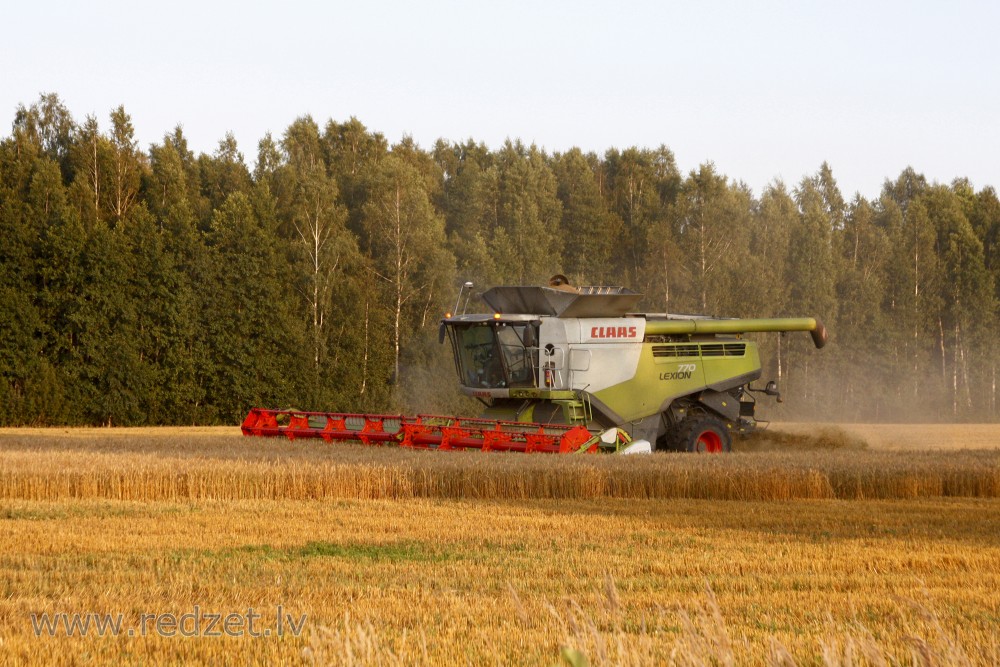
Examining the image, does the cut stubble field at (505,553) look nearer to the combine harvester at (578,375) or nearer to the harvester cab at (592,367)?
the combine harvester at (578,375)

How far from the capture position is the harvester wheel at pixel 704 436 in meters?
17.6

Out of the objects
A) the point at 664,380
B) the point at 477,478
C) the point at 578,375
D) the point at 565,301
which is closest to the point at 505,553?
the point at 477,478

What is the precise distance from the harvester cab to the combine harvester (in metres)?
0.02

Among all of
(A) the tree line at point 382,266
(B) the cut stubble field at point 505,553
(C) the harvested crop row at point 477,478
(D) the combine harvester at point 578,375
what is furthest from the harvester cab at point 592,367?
(A) the tree line at point 382,266

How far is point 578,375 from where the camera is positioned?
1738 centimetres

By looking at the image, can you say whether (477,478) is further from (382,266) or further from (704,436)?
(382,266)

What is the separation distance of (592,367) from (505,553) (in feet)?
A: 30.0

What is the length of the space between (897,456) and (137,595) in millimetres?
10909

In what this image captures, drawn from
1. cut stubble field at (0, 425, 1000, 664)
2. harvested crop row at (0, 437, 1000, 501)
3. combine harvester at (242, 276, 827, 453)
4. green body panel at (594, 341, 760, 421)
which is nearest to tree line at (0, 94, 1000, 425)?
combine harvester at (242, 276, 827, 453)

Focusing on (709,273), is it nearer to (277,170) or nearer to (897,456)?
(277,170)

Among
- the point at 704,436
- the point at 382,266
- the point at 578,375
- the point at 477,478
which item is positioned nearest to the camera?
the point at 477,478

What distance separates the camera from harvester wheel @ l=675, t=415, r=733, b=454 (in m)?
17.6

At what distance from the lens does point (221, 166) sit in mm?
37875

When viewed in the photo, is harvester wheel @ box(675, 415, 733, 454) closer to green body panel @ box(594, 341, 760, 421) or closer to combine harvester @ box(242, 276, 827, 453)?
combine harvester @ box(242, 276, 827, 453)
